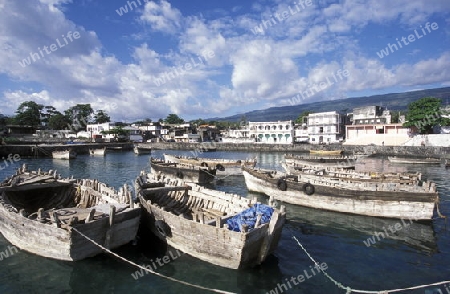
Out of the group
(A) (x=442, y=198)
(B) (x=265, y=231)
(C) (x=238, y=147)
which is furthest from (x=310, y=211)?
(C) (x=238, y=147)

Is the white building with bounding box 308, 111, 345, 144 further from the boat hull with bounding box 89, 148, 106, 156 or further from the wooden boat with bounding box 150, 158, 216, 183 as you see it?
the wooden boat with bounding box 150, 158, 216, 183

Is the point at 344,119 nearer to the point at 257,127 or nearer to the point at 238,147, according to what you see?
the point at 257,127

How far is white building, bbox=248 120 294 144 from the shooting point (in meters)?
90.1

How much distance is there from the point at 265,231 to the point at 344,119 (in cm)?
8679

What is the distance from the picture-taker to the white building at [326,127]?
8412 centimetres

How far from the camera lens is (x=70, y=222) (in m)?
9.96

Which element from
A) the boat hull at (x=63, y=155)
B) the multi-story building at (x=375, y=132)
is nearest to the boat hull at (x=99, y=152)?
the boat hull at (x=63, y=155)

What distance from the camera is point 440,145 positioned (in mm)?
61750

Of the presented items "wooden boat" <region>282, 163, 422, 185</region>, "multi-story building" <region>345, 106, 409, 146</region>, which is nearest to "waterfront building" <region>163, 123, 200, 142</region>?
"multi-story building" <region>345, 106, 409, 146</region>

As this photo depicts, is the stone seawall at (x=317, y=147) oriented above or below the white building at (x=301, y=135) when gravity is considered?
below

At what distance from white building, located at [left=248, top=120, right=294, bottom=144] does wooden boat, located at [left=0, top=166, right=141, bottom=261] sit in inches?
3111

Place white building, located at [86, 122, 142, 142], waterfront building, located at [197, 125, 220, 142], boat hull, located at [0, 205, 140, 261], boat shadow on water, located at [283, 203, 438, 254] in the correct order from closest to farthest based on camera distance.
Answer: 1. boat hull, located at [0, 205, 140, 261]
2. boat shadow on water, located at [283, 203, 438, 254]
3. white building, located at [86, 122, 142, 142]
4. waterfront building, located at [197, 125, 220, 142]

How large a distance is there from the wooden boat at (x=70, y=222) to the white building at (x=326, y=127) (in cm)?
7754

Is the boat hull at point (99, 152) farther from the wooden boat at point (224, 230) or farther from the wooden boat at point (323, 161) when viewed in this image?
the wooden boat at point (224, 230)
